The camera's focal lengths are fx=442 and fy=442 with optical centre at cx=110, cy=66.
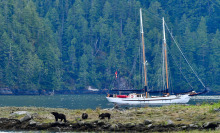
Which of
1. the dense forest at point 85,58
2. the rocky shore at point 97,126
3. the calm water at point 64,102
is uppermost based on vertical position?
the dense forest at point 85,58

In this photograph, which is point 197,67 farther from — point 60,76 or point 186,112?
point 186,112

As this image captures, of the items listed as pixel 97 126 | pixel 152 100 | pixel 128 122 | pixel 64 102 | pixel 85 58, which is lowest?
pixel 97 126

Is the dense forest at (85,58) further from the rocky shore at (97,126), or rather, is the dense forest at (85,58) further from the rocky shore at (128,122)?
the rocky shore at (97,126)

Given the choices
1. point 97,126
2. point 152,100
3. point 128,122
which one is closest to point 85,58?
point 152,100

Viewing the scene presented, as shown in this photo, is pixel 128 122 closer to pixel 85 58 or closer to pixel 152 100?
pixel 152 100

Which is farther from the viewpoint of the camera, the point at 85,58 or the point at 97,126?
the point at 85,58

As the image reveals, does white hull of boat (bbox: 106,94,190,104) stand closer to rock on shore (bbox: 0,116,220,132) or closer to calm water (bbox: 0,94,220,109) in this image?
calm water (bbox: 0,94,220,109)

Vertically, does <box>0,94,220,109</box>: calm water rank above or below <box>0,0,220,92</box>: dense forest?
below

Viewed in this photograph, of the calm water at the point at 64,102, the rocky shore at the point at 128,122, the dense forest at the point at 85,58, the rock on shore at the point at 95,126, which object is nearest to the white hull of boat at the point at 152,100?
the calm water at the point at 64,102

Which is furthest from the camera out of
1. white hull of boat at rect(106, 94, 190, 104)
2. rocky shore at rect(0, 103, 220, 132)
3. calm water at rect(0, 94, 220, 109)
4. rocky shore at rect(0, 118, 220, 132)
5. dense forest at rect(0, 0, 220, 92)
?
dense forest at rect(0, 0, 220, 92)

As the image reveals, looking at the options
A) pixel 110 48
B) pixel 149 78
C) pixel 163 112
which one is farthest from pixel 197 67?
pixel 163 112

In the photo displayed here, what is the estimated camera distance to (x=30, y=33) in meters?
185

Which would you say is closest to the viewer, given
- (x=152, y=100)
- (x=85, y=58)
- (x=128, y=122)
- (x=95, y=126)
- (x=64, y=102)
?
(x=95, y=126)

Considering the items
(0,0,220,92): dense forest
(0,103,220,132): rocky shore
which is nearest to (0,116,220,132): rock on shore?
(0,103,220,132): rocky shore
